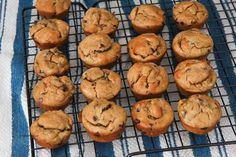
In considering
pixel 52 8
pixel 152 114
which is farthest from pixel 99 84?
pixel 52 8

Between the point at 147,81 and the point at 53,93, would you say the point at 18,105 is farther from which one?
the point at 147,81

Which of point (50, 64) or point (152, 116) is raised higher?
point (50, 64)

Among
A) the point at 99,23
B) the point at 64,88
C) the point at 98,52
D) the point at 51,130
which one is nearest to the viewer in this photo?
the point at 51,130

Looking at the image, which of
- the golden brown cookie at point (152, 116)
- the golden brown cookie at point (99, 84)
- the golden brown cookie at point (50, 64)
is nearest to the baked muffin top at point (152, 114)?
the golden brown cookie at point (152, 116)

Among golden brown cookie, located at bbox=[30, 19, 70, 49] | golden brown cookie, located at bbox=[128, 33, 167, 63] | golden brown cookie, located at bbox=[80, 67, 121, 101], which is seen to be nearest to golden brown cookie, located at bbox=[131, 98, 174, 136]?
golden brown cookie, located at bbox=[80, 67, 121, 101]

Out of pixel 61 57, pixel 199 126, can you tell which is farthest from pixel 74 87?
pixel 199 126

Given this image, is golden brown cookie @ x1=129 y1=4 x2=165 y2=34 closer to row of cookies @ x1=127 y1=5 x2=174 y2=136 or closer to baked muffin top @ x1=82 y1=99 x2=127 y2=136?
row of cookies @ x1=127 y1=5 x2=174 y2=136
